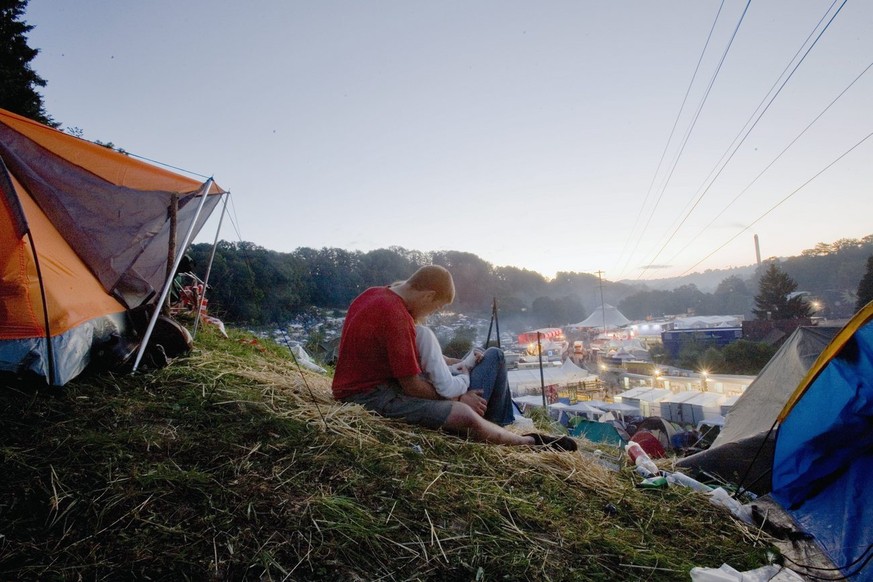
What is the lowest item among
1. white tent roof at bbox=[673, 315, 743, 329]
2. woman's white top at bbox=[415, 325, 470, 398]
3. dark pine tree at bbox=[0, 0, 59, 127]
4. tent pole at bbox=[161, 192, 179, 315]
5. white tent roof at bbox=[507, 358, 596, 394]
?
white tent roof at bbox=[507, 358, 596, 394]

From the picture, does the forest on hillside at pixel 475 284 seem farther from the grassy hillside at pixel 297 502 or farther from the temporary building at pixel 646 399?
the temporary building at pixel 646 399

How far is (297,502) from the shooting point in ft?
5.73

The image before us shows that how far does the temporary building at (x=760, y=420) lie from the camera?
3.71 m

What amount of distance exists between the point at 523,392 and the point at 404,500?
2579 centimetres

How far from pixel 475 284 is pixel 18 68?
174ft

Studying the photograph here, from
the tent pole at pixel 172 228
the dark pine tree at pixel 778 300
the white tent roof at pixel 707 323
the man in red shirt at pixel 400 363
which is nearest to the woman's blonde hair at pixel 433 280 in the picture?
the man in red shirt at pixel 400 363

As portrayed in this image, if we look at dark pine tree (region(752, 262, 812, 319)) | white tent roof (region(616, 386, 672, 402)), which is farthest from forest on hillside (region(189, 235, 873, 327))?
dark pine tree (region(752, 262, 812, 319))

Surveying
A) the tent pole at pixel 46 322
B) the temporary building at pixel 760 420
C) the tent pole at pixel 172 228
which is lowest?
the temporary building at pixel 760 420

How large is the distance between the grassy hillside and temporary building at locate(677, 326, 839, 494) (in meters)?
1.44

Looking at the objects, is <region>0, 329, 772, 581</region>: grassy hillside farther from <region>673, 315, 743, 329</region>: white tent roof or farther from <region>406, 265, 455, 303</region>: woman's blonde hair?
<region>673, 315, 743, 329</region>: white tent roof

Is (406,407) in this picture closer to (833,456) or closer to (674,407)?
(833,456)

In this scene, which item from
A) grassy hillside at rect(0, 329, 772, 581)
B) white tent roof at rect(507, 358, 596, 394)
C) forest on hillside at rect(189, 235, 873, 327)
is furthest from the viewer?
white tent roof at rect(507, 358, 596, 394)

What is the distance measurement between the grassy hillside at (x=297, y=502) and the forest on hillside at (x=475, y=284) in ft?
7.42

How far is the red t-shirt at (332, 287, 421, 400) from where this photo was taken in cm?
269
